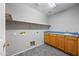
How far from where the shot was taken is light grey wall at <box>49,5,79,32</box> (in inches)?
163

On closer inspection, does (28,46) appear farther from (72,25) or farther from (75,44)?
(72,25)

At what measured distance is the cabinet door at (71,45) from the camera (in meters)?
3.09

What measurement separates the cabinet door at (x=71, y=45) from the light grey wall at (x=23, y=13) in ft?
6.43

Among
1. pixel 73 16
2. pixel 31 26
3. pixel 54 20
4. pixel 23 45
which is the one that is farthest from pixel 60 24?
pixel 23 45

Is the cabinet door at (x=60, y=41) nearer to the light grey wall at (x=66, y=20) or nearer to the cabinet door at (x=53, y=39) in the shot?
the cabinet door at (x=53, y=39)

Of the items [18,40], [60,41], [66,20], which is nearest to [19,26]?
[18,40]

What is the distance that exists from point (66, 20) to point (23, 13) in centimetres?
234

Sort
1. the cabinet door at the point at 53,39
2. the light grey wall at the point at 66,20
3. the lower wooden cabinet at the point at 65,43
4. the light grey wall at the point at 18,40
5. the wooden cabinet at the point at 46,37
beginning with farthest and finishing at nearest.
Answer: the wooden cabinet at the point at 46,37 < the cabinet door at the point at 53,39 < the light grey wall at the point at 66,20 < the lower wooden cabinet at the point at 65,43 < the light grey wall at the point at 18,40

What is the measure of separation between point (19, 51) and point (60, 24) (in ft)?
9.59

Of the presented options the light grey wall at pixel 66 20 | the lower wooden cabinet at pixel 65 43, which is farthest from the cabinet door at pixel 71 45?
the light grey wall at pixel 66 20

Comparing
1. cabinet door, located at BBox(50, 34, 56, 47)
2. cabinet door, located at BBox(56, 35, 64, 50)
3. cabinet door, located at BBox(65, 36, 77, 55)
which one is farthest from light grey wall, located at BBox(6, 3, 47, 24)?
cabinet door, located at BBox(65, 36, 77, 55)

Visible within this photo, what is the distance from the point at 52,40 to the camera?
15.3ft

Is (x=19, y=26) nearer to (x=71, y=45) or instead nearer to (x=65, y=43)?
(x=65, y=43)

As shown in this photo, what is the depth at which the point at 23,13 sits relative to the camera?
12.4 feet
